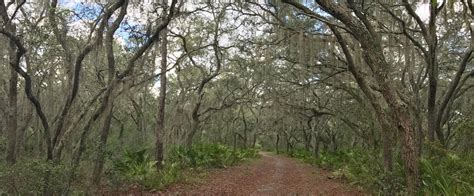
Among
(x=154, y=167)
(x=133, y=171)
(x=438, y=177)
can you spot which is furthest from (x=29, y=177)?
(x=438, y=177)

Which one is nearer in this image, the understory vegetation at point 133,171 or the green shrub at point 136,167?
the understory vegetation at point 133,171

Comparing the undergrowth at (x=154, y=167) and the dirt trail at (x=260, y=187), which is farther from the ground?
the undergrowth at (x=154, y=167)

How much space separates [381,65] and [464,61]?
495 cm

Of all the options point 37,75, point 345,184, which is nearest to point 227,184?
point 345,184

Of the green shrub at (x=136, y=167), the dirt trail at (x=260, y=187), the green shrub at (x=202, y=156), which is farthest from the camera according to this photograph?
the green shrub at (x=202, y=156)

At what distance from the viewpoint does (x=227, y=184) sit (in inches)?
543

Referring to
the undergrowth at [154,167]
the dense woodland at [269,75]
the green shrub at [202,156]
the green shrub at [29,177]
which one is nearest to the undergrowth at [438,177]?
the dense woodland at [269,75]

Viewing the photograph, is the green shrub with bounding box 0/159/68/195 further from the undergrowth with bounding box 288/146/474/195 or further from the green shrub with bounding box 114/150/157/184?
the undergrowth with bounding box 288/146/474/195

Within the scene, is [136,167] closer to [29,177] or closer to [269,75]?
[29,177]

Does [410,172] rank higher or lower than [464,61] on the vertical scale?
lower

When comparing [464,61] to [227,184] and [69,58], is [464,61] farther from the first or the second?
[69,58]

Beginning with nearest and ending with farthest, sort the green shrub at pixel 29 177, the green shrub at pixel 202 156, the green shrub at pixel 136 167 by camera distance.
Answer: the green shrub at pixel 29 177 < the green shrub at pixel 136 167 < the green shrub at pixel 202 156

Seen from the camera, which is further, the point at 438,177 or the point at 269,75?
the point at 269,75

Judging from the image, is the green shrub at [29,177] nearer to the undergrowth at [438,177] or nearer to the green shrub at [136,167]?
the green shrub at [136,167]
